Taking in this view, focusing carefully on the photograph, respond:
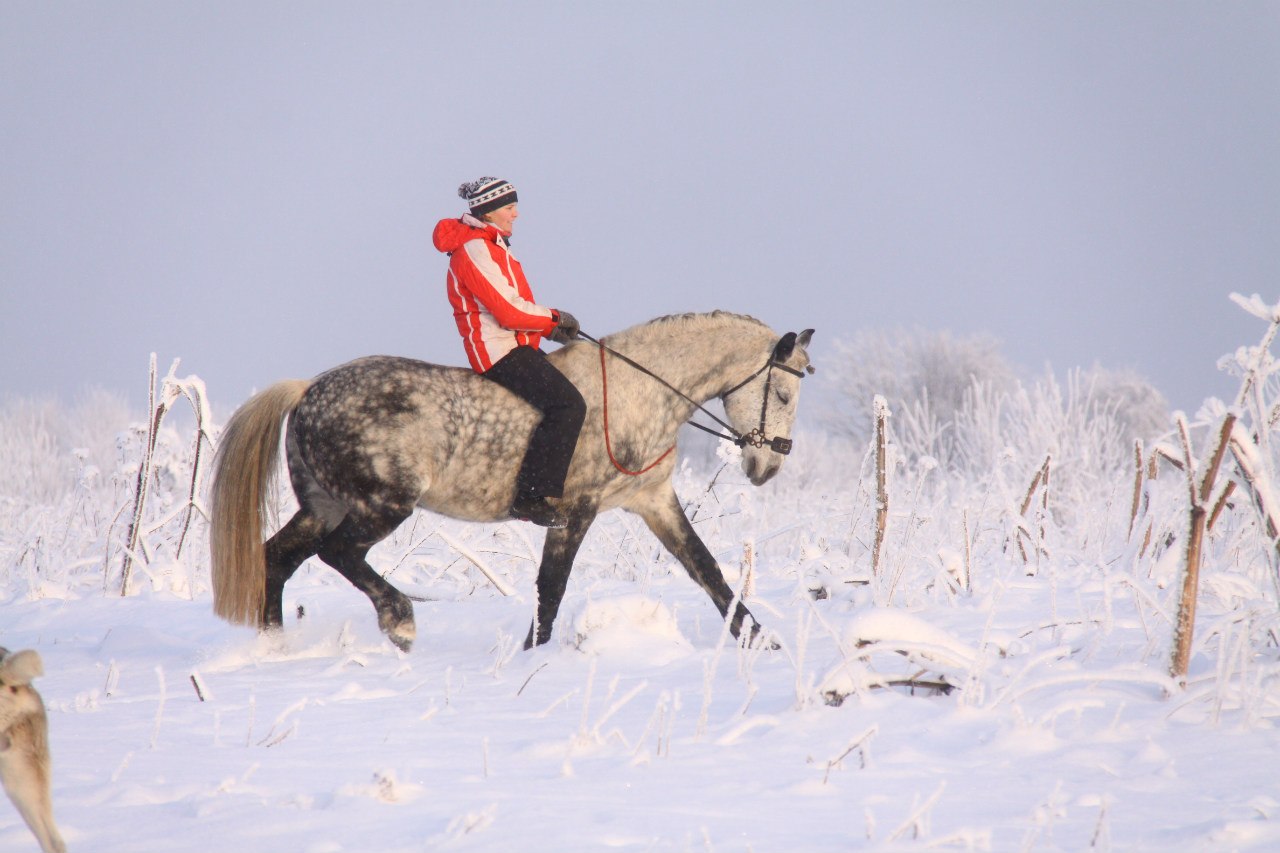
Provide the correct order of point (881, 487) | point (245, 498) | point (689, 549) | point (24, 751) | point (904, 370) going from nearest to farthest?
point (24, 751), point (245, 498), point (689, 549), point (881, 487), point (904, 370)

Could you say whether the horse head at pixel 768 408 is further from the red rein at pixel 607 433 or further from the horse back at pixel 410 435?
the horse back at pixel 410 435

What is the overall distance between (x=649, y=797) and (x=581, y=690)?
1485 mm

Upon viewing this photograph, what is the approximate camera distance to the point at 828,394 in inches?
1134

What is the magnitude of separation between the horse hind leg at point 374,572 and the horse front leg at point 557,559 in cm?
68

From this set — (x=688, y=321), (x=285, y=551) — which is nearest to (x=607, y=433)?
(x=688, y=321)

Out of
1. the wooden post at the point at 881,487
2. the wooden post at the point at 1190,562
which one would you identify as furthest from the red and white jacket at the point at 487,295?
the wooden post at the point at 1190,562

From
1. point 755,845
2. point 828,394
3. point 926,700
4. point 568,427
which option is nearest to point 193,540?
point 568,427

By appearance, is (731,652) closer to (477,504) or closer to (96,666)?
(477,504)

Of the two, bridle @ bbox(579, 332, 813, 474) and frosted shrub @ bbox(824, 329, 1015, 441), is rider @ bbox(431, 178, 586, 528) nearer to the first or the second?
bridle @ bbox(579, 332, 813, 474)

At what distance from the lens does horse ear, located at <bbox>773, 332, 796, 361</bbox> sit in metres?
5.73

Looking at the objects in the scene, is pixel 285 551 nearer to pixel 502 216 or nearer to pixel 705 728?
pixel 502 216

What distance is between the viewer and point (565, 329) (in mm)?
5461

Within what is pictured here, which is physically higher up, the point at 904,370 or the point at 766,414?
the point at 904,370

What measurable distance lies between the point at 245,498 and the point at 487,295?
5.11 feet
